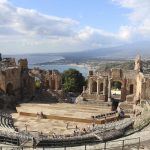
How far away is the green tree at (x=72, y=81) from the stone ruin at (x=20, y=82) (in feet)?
23.1

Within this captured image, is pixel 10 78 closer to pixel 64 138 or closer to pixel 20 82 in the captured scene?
pixel 20 82

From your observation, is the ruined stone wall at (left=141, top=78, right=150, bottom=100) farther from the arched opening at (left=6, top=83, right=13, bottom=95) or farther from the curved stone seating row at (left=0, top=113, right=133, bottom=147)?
the arched opening at (left=6, top=83, right=13, bottom=95)

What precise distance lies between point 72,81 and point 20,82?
13.4 m

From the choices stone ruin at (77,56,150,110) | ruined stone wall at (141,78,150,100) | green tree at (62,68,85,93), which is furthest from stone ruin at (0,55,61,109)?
ruined stone wall at (141,78,150,100)

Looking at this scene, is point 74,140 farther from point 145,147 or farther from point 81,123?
point 81,123

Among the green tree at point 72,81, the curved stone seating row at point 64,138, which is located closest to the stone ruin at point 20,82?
the green tree at point 72,81

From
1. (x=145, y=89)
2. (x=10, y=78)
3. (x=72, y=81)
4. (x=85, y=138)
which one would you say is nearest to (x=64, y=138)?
(x=85, y=138)

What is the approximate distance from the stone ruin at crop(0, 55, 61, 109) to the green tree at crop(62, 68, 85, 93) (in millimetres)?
7038

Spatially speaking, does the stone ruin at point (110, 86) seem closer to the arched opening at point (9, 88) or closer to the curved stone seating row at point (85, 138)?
the arched opening at point (9, 88)

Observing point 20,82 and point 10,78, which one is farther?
point 20,82

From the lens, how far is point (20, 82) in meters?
59.8

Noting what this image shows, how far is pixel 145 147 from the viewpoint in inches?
1168

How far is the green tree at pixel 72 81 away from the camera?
6956 centimetres

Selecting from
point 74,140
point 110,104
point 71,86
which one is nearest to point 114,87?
point 71,86
